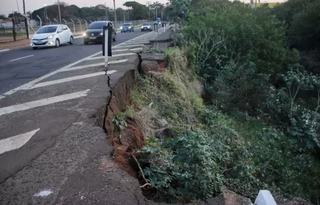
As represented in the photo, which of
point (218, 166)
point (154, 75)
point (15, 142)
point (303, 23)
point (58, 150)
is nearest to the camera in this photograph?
point (58, 150)

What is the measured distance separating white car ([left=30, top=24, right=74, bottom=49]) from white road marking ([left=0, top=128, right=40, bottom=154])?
16842 millimetres

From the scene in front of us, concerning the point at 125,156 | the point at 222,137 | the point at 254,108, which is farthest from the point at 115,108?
the point at 254,108

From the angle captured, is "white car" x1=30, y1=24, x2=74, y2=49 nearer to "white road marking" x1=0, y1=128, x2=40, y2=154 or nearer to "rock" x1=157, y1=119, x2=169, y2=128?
"rock" x1=157, y1=119, x2=169, y2=128

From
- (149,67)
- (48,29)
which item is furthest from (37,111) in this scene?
(48,29)

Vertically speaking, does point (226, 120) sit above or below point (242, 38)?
below

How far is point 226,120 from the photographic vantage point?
988 centimetres

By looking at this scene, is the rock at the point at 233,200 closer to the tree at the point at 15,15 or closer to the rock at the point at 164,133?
the rock at the point at 164,133

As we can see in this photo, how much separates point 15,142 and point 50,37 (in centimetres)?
1738

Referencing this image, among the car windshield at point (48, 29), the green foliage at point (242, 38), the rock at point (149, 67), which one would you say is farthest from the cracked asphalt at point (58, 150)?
the car windshield at point (48, 29)

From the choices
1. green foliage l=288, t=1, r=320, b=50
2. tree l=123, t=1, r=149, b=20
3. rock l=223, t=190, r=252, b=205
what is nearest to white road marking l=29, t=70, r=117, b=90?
rock l=223, t=190, r=252, b=205

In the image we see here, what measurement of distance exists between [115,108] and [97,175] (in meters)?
2.76

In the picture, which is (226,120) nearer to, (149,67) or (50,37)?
(149,67)

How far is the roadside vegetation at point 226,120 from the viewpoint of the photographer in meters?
3.46

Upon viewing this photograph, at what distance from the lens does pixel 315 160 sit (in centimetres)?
991
